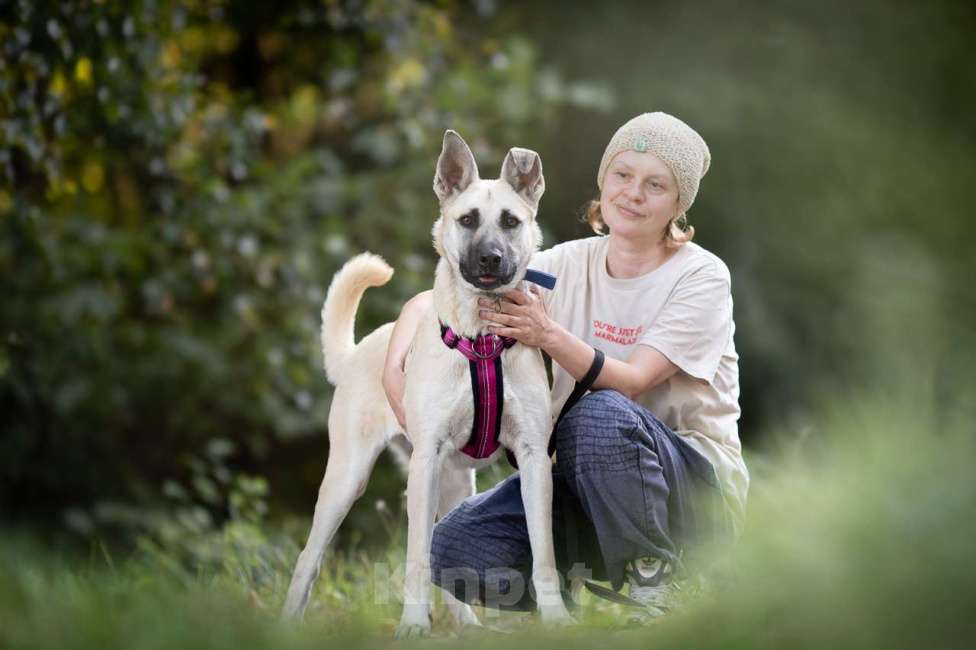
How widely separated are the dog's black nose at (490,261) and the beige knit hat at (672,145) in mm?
593

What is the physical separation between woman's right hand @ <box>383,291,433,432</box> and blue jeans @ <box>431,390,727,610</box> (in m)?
0.39

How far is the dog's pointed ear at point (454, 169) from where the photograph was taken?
10.1 ft

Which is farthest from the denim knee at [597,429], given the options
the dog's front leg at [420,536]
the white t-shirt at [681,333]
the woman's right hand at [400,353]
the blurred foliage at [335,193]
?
the blurred foliage at [335,193]

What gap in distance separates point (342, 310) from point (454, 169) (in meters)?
0.78

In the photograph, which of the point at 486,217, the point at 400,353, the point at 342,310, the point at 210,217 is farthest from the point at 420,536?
the point at 210,217

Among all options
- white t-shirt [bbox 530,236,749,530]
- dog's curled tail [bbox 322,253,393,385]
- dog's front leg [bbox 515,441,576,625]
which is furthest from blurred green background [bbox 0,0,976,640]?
dog's front leg [bbox 515,441,576,625]

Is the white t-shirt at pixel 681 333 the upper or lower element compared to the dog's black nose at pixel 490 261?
lower

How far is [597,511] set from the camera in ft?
9.71

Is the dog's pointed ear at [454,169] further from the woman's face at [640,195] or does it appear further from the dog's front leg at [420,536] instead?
the dog's front leg at [420,536]

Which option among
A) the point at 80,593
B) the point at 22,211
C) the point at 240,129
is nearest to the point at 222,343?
the point at 240,129

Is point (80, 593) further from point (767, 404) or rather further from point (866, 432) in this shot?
point (767, 404)

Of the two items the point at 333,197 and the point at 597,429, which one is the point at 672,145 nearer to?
the point at 597,429

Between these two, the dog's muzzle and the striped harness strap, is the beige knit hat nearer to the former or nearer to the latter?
the dog's muzzle

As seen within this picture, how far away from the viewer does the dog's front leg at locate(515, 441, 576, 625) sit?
9.30 ft
